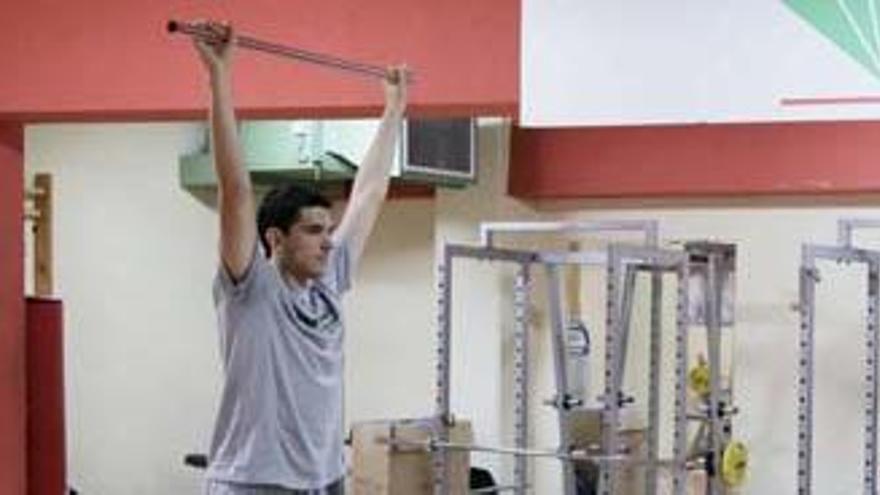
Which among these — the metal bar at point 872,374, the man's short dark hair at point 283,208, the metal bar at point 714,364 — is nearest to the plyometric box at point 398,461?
the metal bar at point 714,364

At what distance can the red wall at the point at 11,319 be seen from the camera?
3.85m

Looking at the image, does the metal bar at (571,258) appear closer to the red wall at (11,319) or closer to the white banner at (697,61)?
the white banner at (697,61)

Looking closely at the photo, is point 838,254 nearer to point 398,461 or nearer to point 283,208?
point 398,461

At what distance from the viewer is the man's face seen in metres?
2.40

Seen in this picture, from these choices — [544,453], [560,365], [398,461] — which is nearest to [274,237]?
[544,453]

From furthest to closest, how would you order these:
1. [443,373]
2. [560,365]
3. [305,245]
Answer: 1. [560,365]
2. [443,373]
3. [305,245]

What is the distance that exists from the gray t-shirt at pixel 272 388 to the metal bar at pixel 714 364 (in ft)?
9.83

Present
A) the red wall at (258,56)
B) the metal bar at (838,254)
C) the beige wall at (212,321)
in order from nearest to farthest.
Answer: the red wall at (258,56) → the metal bar at (838,254) → the beige wall at (212,321)

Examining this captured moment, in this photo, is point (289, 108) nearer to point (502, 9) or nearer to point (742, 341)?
point (502, 9)

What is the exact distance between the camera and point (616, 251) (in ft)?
14.4

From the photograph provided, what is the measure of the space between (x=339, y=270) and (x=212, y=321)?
3.84m

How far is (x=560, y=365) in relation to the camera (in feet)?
16.5

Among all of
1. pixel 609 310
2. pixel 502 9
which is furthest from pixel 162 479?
pixel 502 9

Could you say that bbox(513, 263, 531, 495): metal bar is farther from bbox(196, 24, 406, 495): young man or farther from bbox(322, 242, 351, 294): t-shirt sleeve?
bbox(196, 24, 406, 495): young man
